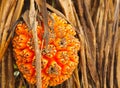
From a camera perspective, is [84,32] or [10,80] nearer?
[10,80]

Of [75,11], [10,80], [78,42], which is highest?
[75,11]

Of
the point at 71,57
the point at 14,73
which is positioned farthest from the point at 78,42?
the point at 14,73

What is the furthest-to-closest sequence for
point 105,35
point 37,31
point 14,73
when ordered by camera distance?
point 105,35 < point 14,73 < point 37,31

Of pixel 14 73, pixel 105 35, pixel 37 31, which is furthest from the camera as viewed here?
pixel 105 35

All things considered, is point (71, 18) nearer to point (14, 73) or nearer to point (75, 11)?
point (75, 11)

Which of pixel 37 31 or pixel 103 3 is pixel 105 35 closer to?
pixel 103 3

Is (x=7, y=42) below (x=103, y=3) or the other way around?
below
